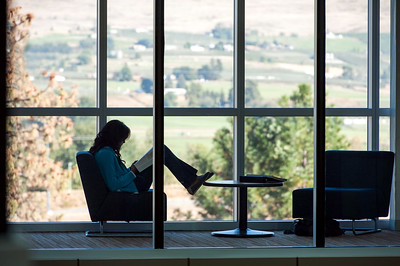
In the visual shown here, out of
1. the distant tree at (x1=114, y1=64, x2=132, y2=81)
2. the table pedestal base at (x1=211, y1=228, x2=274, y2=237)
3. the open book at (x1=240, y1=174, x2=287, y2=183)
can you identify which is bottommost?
the table pedestal base at (x1=211, y1=228, x2=274, y2=237)

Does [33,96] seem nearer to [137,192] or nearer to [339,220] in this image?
[137,192]

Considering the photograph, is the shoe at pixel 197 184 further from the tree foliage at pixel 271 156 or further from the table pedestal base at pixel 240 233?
the table pedestal base at pixel 240 233

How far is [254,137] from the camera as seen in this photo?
5797 mm

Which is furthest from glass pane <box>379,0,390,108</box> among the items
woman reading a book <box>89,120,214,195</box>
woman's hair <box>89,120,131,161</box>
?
woman's hair <box>89,120,131,161</box>

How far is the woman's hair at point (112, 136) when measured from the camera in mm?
5453

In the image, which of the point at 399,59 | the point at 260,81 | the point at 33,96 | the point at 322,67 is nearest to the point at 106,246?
the point at 33,96

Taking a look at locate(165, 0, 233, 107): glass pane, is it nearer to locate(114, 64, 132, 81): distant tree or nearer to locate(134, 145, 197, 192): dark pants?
locate(114, 64, 132, 81): distant tree

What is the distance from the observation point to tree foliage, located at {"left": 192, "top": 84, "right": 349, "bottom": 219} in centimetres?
565

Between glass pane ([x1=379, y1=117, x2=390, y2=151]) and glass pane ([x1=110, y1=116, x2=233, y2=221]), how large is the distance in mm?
1313

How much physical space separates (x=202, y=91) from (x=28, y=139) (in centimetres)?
149

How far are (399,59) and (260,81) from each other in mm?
1217

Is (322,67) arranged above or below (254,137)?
above

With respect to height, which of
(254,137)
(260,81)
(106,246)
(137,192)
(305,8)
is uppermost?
(305,8)

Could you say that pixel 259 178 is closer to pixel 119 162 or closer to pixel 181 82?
pixel 181 82
